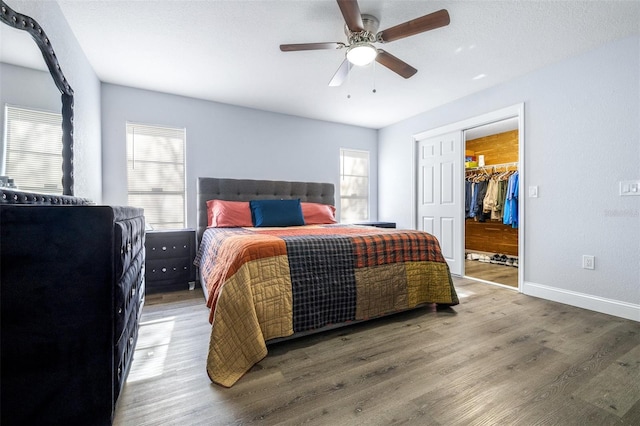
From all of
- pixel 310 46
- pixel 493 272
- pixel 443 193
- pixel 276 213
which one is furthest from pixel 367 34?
pixel 493 272

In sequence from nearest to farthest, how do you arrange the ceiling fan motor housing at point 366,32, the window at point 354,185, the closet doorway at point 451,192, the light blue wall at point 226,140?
1. the ceiling fan motor housing at point 366,32
2. the light blue wall at point 226,140
3. the closet doorway at point 451,192
4. the window at point 354,185

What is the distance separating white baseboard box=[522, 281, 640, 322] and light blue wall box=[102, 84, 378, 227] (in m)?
3.00

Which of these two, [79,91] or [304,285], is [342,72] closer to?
[304,285]

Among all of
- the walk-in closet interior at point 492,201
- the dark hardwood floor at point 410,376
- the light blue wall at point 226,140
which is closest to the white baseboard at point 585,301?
the dark hardwood floor at point 410,376

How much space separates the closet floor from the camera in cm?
364

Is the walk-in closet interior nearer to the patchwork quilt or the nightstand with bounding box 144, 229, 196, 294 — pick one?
the patchwork quilt

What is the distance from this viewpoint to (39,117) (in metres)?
1.50

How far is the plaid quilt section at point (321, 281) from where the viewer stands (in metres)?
1.89

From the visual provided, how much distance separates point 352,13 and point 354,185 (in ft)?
11.1

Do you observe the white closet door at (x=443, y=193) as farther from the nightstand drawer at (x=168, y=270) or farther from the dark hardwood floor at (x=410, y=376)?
the nightstand drawer at (x=168, y=270)

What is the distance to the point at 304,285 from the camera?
1.90 m

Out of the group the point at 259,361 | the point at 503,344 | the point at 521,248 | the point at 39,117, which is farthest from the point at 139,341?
the point at 521,248

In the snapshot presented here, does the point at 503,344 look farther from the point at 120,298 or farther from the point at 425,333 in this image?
the point at 120,298

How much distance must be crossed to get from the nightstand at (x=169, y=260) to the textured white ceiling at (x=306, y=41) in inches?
69.3
